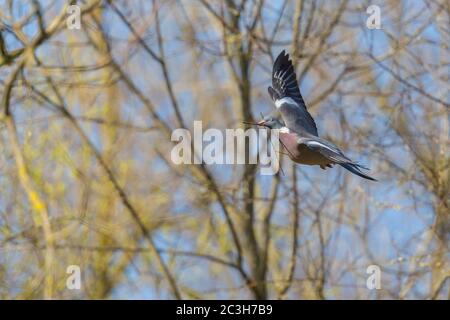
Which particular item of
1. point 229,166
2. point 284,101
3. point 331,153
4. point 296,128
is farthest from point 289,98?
point 229,166

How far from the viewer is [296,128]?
9.02 feet

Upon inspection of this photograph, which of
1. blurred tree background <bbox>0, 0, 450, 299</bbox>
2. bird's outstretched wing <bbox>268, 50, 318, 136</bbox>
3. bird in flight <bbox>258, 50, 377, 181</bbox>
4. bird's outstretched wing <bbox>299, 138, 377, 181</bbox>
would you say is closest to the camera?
bird's outstretched wing <bbox>299, 138, 377, 181</bbox>

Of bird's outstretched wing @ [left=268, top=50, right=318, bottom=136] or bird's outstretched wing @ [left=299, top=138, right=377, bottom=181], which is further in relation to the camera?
bird's outstretched wing @ [left=268, top=50, right=318, bottom=136]

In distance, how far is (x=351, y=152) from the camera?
271 inches

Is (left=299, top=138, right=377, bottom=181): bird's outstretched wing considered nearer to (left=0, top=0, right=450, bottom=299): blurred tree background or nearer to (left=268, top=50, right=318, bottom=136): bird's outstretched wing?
(left=268, top=50, right=318, bottom=136): bird's outstretched wing

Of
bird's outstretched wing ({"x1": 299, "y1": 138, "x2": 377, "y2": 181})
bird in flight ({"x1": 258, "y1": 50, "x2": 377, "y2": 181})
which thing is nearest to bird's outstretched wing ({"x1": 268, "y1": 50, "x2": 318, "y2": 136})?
bird in flight ({"x1": 258, "y1": 50, "x2": 377, "y2": 181})

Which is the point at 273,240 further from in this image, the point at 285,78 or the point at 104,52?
the point at 285,78

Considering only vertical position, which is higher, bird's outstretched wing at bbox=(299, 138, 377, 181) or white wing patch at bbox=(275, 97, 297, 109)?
white wing patch at bbox=(275, 97, 297, 109)

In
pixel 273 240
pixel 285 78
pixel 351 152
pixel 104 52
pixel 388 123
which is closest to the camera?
pixel 285 78

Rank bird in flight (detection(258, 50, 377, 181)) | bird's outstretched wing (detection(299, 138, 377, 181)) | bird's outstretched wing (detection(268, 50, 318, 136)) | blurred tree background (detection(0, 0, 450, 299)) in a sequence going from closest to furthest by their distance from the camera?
bird's outstretched wing (detection(299, 138, 377, 181)) → bird in flight (detection(258, 50, 377, 181)) → bird's outstretched wing (detection(268, 50, 318, 136)) → blurred tree background (detection(0, 0, 450, 299))

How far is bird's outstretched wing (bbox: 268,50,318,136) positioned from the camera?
2783mm
